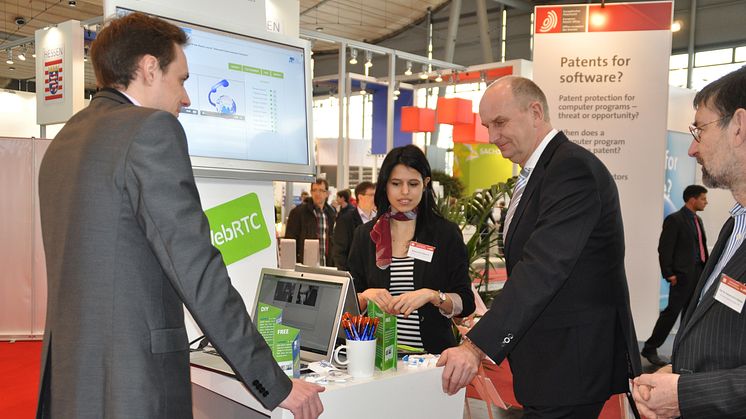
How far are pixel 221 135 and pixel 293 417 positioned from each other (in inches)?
43.6

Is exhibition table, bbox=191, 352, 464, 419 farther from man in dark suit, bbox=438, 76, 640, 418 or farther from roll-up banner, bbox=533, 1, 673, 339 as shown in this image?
roll-up banner, bbox=533, 1, 673, 339

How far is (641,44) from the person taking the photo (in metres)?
5.35

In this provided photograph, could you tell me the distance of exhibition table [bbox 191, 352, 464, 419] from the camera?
1658 mm

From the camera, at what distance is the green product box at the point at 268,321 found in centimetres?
171

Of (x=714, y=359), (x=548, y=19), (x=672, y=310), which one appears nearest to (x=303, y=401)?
(x=714, y=359)

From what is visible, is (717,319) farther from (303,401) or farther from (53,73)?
(53,73)

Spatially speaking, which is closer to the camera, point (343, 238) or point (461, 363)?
point (461, 363)

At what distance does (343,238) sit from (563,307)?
9.82 ft

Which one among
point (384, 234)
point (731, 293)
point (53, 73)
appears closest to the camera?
point (731, 293)

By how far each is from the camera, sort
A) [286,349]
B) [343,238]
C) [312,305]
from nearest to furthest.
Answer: [286,349]
[312,305]
[343,238]

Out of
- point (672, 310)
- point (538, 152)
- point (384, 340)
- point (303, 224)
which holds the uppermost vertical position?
point (538, 152)

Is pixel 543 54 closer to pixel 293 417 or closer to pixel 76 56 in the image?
pixel 293 417

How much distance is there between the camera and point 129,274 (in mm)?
1360

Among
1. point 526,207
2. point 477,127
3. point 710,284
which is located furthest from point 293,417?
point 477,127
